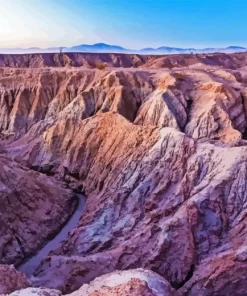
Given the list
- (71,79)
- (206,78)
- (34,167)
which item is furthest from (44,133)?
(206,78)

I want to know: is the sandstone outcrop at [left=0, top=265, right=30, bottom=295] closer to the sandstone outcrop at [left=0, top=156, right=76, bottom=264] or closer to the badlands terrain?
the badlands terrain

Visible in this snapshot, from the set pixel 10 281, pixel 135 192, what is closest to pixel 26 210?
pixel 135 192

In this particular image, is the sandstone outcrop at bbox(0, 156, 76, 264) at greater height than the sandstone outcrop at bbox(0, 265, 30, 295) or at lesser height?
lesser

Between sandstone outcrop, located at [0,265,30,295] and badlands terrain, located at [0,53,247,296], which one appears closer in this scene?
sandstone outcrop, located at [0,265,30,295]

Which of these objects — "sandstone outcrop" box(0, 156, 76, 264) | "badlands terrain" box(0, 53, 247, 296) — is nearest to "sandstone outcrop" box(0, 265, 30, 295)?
"badlands terrain" box(0, 53, 247, 296)

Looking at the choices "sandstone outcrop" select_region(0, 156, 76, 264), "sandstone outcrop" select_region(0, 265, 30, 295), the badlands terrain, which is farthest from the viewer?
"sandstone outcrop" select_region(0, 156, 76, 264)

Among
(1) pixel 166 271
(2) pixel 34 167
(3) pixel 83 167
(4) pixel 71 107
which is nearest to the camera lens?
(1) pixel 166 271

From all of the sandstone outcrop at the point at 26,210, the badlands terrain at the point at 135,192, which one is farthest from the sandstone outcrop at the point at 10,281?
the sandstone outcrop at the point at 26,210

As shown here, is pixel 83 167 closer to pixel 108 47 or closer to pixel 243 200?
pixel 243 200
